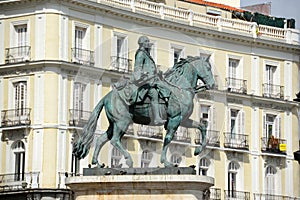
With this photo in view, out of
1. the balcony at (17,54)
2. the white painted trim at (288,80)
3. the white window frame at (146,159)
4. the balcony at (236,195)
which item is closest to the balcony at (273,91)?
the white painted trim at (288,80)

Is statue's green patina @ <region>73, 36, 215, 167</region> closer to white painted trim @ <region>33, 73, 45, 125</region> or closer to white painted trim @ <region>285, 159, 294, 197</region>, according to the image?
white painted trim @ <region>33, 73, 45, 125</region>

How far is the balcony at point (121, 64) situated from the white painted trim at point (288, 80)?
44.2 metres

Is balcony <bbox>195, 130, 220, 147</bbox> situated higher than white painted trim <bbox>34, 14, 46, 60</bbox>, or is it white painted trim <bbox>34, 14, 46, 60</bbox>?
white painted trim <bbox>34, 14, 46, 60</bbox>

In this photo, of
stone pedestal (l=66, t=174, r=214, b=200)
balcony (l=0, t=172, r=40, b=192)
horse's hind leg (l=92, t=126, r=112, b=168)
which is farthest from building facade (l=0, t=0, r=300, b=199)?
stone pedestal (l=66, t=174, r=214, b=200)

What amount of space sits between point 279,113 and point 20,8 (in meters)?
18.9

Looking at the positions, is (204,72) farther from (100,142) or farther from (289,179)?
(289,179)

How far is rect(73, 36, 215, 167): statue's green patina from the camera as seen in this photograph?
2991 cm

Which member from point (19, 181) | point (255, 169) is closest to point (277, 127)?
point (255, 169)

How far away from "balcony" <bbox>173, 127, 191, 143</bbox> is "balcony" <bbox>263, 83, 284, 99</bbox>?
44283 mm

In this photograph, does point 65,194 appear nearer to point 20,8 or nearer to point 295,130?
point 20,8

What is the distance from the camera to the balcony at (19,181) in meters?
62.3

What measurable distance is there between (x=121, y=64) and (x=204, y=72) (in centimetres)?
209

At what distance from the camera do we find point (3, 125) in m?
63.6

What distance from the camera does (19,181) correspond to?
6309 centimetres
